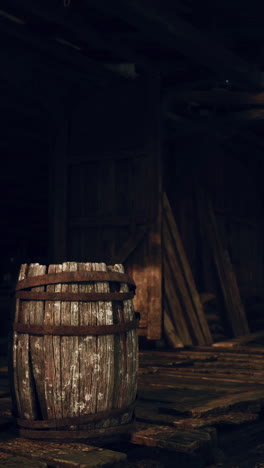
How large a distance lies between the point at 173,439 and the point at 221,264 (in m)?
8.38

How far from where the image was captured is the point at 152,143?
10.2 m

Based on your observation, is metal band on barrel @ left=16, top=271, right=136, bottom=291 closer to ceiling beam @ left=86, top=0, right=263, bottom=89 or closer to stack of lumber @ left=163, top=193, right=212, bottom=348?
ceiling beam @ left=86, top=0, right=263, bottom=89

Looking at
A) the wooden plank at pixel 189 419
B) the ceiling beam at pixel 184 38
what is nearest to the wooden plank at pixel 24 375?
the wooden plank at pixel 189 419

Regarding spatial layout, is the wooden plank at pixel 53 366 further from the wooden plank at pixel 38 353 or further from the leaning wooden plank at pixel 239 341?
the leaning wooden plank at pixel 239 341

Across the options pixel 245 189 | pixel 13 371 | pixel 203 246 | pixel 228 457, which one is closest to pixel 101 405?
pixel 13 371

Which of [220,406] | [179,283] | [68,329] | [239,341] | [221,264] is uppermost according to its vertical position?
[221,264]

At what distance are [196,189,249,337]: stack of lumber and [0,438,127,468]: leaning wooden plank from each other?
8.36 meters

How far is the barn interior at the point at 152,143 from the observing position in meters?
8.67

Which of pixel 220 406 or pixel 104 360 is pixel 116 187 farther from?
pixel 104 360

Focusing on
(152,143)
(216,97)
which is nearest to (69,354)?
(152,143)

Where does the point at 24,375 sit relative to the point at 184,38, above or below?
below

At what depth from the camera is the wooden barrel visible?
446cm

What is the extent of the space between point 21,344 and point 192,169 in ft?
27.8

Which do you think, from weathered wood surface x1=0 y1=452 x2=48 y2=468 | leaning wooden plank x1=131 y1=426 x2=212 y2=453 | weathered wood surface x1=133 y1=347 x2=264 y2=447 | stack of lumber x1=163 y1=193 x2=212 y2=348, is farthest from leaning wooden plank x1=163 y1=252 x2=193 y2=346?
weathered wood surface x1=0 y1=452 x2=48 y2=468
